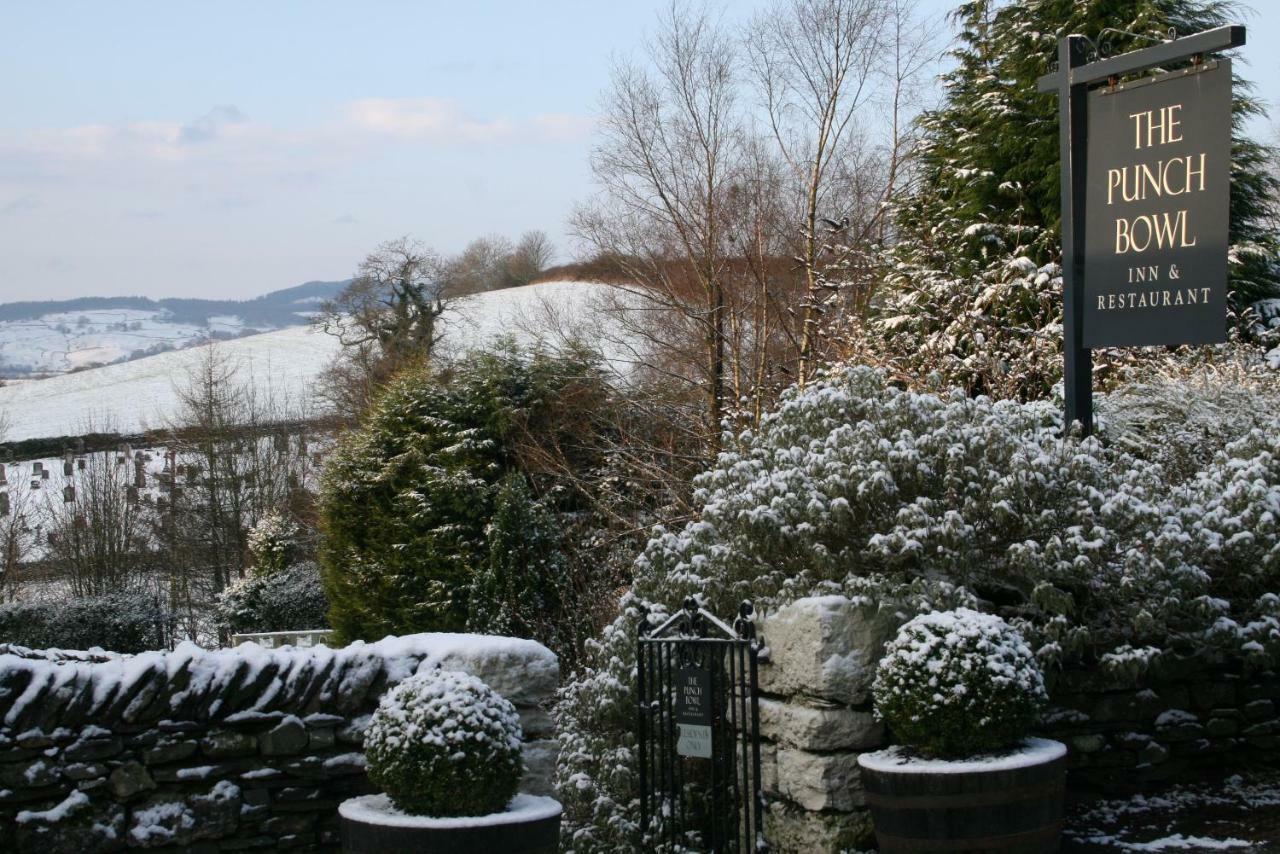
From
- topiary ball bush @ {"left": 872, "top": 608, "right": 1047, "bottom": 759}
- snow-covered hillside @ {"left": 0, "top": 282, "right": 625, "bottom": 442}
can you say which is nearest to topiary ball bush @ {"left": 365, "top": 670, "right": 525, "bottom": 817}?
topiary ball bush @ {"left": 872, "top": 608, "right": 1047, "bottom": 759}

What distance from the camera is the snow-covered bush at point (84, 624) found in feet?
61.7

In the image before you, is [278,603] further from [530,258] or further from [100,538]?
[530,258]

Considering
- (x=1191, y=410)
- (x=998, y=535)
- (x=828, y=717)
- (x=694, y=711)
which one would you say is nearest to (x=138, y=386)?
(x=1191, y=410)

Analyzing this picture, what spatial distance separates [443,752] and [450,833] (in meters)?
0.32

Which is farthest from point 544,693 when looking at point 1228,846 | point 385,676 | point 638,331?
point 638,331

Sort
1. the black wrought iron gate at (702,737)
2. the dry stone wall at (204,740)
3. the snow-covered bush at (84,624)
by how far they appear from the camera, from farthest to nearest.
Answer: the snow-covered bush at (84,624), the black wrought iron gate at (702,737), the dry stone wall at (204,740)

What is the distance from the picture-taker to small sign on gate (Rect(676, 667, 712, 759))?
574 centimetres

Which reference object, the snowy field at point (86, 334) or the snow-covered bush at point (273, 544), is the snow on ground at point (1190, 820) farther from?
the snowy field at point (86, 334)

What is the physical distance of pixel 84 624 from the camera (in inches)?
778

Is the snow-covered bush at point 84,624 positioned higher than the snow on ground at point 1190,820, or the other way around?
the snow on ground at point 1190,820

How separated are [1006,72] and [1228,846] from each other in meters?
9.07

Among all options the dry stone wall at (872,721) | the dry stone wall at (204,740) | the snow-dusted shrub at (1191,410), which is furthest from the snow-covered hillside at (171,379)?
the dry stone wall at (204,740)

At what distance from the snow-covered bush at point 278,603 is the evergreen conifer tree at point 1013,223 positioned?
12603 mm

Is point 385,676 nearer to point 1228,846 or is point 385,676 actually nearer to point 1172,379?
point 1228,846
